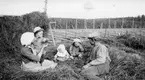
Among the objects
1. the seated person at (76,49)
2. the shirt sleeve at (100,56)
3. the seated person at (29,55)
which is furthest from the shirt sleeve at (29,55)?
the seated person at (76,49)

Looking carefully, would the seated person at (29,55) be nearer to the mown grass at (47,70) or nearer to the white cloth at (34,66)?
the white cloth at (34,66)

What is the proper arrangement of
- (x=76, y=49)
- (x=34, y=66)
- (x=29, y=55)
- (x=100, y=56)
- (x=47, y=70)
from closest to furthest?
(x=29, y=55) < (x=34, y=66) < (x=47, y=70) < (x=100, y=56) < (x=76, y=49)

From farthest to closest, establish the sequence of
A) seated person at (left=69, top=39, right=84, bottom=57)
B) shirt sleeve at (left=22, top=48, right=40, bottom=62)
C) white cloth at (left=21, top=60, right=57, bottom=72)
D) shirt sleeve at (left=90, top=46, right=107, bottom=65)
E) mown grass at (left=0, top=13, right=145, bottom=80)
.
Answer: seated person at (left=69, top=39, right=84, bottom=57) → shirt sleeve at (left=90, top=46, right=107, bottom=65) → mown grass at (left=0, top=13, right=145, bottom=80) → white cloth at (left=21, top=60, right=57, bottom=72) → shirt sleeve at (left=22, top=48, right=40, bottom=62)

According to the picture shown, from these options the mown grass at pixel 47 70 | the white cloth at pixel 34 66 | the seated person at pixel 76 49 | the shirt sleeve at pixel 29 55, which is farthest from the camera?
the seated person at pixel 76 49

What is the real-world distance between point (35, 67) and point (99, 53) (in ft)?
5.20

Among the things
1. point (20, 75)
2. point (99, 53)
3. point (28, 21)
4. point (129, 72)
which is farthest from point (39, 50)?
point (28, 21)

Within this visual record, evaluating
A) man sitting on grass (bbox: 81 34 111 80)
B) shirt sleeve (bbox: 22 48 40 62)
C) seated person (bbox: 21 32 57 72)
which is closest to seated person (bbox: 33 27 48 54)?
seated person (bbox: 21 32 57 72)

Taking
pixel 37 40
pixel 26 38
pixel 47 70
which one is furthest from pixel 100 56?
pixel 26 38

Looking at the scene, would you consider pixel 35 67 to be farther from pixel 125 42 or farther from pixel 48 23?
pixel 125 42

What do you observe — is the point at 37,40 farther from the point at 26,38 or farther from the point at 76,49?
the point at 76,49

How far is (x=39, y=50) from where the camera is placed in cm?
326

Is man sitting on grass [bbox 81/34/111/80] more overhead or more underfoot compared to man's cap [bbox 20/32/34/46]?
more underfoot

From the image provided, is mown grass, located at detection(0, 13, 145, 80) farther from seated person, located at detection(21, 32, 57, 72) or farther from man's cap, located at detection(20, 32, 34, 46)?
man's cap, located at detection(20, 32, 34, 46)

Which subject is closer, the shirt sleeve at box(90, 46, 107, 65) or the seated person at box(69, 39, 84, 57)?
the shirt sleeve at box(90, 46, 107, 65)
